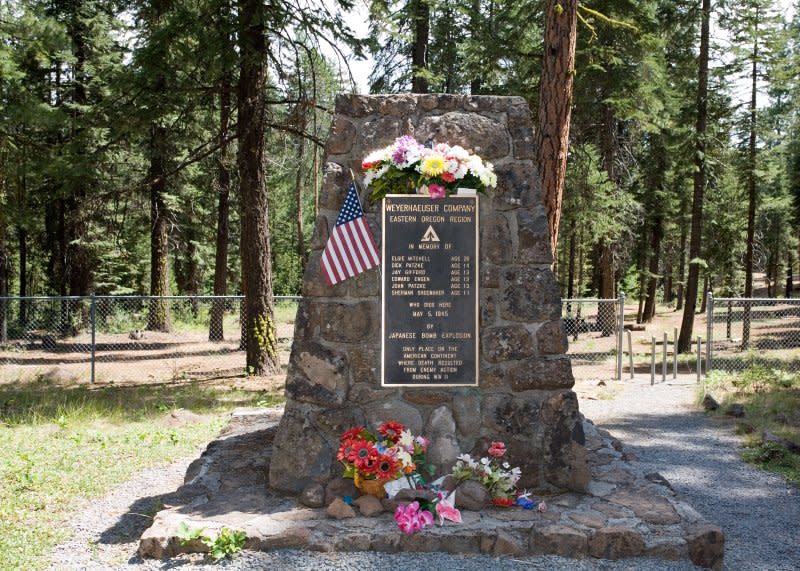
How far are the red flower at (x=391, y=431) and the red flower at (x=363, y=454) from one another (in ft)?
0.40

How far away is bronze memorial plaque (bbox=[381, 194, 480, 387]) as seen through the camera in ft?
14.8

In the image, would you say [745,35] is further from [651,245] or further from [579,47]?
[651,245]

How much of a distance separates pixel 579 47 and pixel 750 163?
7822 mm

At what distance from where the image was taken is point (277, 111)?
A: 14.6 meters

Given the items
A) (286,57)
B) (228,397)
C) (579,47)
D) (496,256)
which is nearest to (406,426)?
(496,256)

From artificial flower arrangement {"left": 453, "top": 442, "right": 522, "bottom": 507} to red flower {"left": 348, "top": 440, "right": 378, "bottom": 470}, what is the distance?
0.59 meters

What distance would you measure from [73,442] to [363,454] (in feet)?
12.9

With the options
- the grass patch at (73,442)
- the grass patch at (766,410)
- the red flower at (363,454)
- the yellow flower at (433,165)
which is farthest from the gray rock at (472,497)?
the grass patch at (766,410)

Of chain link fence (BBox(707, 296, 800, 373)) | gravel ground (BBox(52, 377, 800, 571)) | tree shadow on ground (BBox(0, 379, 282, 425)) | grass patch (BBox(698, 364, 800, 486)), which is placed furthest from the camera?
chain link fence (BBox(707, 296, 800, 373))

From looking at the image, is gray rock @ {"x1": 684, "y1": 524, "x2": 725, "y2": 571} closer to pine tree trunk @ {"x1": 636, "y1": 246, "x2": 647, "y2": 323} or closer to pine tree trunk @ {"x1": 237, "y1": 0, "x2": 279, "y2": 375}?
pine tree trunk @ {"x1": 237, "y1": 0, "x2": 279, "y2": 375}

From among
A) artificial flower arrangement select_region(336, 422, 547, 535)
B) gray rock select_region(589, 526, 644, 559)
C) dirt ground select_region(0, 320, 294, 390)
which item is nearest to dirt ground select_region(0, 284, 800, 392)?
dirt ground select_region(0, 320, 294, 390)

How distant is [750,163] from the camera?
60.6 feet

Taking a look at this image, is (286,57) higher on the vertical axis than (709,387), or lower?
higher

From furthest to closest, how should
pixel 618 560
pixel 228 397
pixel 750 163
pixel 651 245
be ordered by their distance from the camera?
pixel 651 245 → pixel 750 163 → pixel 228 397 → pixel 618 560
